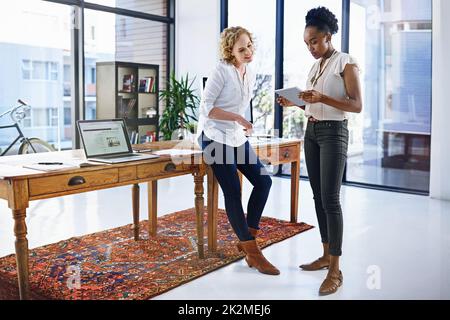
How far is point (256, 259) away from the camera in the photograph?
3.07 m

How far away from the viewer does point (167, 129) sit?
7090mm

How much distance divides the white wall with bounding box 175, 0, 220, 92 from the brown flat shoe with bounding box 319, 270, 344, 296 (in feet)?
16.0

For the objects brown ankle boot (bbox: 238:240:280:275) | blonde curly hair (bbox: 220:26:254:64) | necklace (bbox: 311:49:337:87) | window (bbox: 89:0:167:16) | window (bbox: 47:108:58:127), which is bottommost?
brown ankle boot (bbox: 238:240:280:275)

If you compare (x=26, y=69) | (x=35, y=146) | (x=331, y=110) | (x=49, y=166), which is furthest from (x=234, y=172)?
(x=26, y=69)

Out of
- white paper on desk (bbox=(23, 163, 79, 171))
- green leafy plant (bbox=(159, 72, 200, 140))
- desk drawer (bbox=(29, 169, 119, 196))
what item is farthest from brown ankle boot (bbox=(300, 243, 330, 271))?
green leafy plant (bbox=(159, 72, 200, 140))

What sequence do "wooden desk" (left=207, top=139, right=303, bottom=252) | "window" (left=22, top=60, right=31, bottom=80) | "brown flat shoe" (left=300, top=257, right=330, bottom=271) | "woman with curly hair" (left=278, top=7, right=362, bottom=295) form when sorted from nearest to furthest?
"woman with curly hair" (left=278, top=7, right=362, bottom=295) → "brown flat shoe" (left=300, top=257, right=330, bottom=271) → "wooden desk" (left=207, top=139, right=303, bottom=252) → "window" (left=22, top=60, right=31, bottom=80)

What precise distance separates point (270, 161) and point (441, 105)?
2.45 meters

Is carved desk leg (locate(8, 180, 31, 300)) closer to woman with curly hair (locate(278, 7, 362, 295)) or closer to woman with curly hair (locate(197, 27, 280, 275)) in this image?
woman with curly hair (locate(197, 27, 280, 275))

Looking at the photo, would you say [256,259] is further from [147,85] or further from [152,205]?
[147,85]

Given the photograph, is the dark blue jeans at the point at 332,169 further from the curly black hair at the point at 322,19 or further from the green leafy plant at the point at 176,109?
the green leafy plant at the point at 176,109

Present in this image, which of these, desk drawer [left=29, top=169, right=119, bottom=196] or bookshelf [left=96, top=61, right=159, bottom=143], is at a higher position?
bookshelf [left=96, top=61, right=159, bottom=143]

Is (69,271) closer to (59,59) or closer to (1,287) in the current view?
(1,287)

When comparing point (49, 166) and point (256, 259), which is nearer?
point (49, 166)

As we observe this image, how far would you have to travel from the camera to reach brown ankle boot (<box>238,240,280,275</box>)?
3033mm
